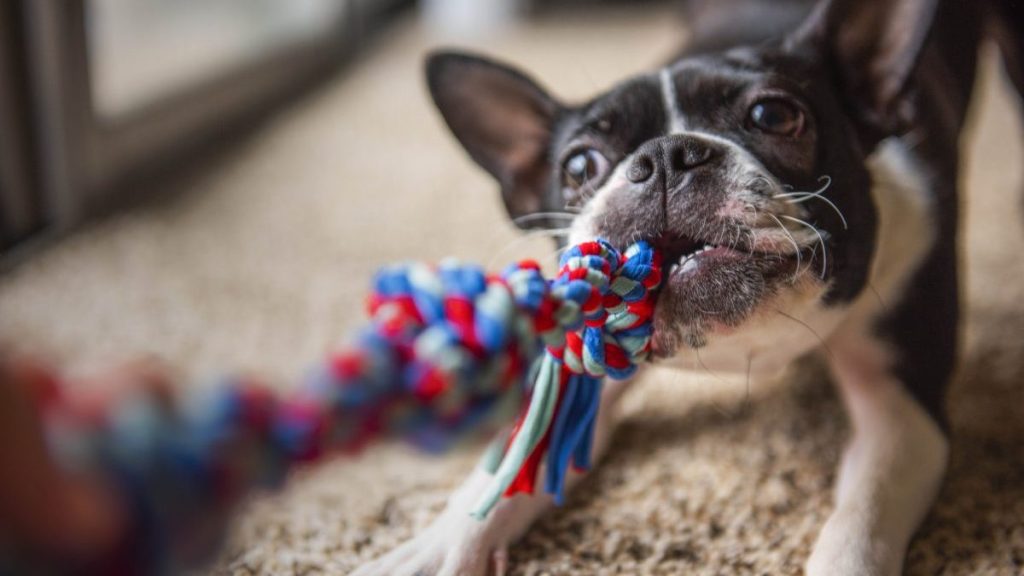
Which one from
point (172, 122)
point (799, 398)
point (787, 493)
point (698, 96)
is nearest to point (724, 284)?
point (698, 96)

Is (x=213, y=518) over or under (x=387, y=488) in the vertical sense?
over

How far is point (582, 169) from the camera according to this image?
1.35 meters

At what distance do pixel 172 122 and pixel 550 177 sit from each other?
1980mm

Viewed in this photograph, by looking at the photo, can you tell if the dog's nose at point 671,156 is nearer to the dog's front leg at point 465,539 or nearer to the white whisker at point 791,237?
the white whisker at point 791,237

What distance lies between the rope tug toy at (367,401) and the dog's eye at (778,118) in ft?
1.03

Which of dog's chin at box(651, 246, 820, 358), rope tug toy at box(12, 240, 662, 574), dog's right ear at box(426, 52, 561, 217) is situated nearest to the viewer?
rope tug toy at box(12, 240, 662, 574)

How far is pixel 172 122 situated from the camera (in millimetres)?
3055

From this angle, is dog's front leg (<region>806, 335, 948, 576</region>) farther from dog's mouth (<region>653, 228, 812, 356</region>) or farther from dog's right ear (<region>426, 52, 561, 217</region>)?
dog's right ear (<region>426, 52, 561, 217</region>)

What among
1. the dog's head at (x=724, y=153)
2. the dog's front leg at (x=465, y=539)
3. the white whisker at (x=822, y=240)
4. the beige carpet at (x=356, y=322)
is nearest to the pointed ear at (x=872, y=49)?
the dog's head at (x=724, y=153)

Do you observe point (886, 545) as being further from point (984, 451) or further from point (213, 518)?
point (213, 518)

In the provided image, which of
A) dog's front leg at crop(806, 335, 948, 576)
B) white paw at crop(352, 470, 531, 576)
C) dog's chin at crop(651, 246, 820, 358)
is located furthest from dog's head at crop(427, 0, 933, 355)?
white paw at crop(352, 470, 531, 576)

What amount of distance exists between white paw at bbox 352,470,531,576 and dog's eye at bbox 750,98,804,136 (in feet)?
2.00

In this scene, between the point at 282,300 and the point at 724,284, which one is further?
Answer: the point at 282,300

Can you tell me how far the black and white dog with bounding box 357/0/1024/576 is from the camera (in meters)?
1.14
